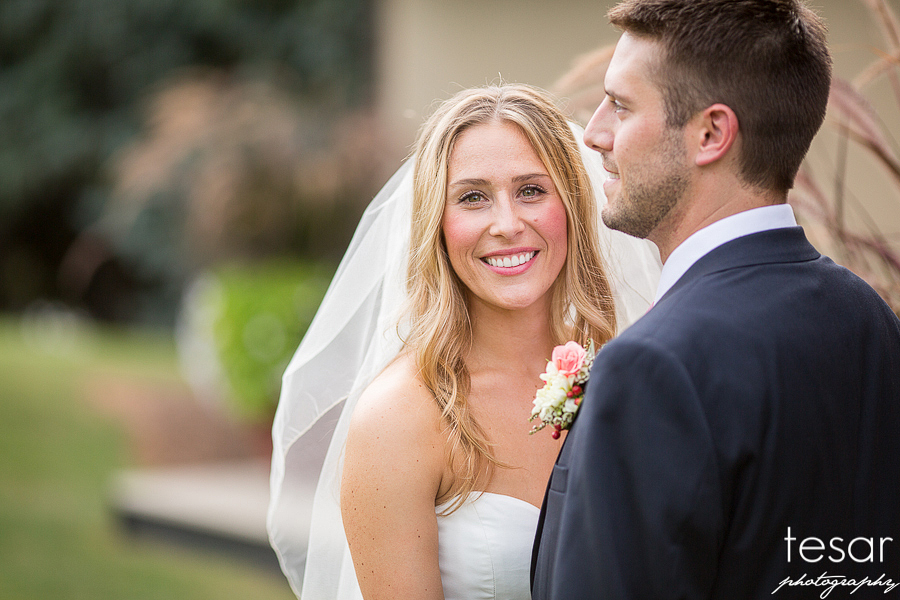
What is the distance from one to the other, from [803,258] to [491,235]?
0.95 m

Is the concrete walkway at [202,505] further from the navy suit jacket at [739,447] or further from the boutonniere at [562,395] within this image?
the navy suit jacket at [739,447]

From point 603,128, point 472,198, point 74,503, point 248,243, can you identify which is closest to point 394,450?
point 472,198

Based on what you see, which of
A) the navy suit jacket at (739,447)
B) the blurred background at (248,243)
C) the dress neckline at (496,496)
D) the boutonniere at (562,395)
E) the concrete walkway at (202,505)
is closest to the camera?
the navy suit jacket at (739,447)

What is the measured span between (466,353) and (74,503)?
8.13 m

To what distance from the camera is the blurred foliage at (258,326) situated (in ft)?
26.6

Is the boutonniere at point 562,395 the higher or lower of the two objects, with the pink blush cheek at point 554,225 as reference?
lower

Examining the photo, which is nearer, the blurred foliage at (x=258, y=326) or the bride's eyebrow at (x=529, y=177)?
the bride's eyebrow at (x=529, y=177)

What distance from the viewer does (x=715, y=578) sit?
5.58ft

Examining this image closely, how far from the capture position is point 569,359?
7.50 feet

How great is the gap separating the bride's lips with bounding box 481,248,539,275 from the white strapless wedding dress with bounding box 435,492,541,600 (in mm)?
635

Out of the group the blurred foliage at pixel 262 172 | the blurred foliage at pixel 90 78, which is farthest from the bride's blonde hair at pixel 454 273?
the blurred foliage at pixel 90 78

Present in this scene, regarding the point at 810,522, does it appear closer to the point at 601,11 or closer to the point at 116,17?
the point at 601,11

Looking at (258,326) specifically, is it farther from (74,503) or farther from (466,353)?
(466,353)

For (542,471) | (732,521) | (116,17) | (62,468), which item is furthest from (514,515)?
(116,17)
